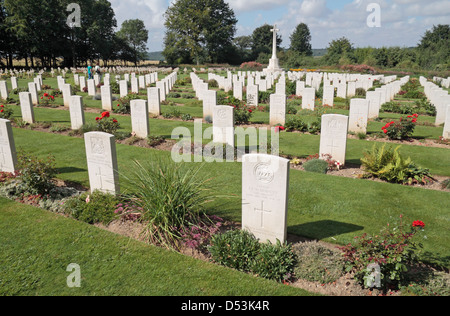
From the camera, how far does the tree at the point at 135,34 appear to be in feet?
269

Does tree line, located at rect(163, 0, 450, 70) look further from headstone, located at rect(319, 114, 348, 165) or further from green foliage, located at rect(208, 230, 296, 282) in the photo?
green foliage, located at rect(208, 230, 296, 282)

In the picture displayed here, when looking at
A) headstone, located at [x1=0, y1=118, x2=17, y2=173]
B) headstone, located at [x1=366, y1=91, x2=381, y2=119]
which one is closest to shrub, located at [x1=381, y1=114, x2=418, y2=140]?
headstone, located at [x1=366, y1=91, x2=381, y2=119]

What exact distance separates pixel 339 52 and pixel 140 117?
58.7 metres

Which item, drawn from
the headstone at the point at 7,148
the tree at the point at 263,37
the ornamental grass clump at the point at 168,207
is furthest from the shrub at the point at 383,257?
the tree at the point at 263,37

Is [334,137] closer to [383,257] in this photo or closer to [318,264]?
[318,264]

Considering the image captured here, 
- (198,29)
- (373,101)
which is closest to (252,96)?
(373,101)

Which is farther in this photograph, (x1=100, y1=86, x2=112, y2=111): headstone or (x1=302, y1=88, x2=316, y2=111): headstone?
(x1=100, y1=86, x2=112, y2=111): headstone

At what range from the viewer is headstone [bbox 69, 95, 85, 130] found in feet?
41.5

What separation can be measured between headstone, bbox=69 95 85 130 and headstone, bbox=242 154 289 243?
9.51m

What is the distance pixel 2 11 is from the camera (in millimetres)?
48062
